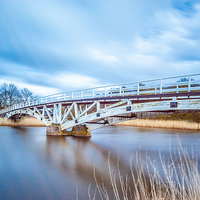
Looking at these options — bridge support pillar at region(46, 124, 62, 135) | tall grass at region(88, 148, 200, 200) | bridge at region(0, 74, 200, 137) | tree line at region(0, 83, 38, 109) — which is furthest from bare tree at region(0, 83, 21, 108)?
tall grass at region(88, 148, 200, 200)

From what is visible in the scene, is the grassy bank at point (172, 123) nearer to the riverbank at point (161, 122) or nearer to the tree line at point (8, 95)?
the riverbank at point (161, 122)

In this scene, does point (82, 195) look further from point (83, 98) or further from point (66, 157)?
point (83, 98)

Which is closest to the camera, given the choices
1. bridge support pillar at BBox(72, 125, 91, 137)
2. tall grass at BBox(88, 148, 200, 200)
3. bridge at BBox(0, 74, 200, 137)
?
tall grass at BBox(88, 148, 200, 200)

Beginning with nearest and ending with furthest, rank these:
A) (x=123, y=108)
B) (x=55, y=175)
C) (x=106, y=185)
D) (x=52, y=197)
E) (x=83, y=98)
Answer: (x=52, y=197) → (x=106, y=185) → (x=55, y=175) → (x=123, y=108) → (x=83, y=98)

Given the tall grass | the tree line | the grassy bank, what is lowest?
the tall grass

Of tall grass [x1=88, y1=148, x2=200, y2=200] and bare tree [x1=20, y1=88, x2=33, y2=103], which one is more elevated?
bare tree [x1=20, y1=88, x2=33, y2=103]

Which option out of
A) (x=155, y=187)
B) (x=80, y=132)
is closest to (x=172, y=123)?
(x=80, y=132)

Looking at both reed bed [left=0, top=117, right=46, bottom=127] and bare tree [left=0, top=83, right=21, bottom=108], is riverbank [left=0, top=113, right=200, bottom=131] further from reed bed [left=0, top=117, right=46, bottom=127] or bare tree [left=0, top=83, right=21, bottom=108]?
bare tree [left=0, top=83, right=21, bottom=108]

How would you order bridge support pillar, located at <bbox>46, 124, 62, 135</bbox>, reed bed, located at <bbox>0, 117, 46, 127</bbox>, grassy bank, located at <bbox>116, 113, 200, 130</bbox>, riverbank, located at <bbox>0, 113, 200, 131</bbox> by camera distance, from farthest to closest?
reed bed, located at <bbox>0, 117, 46, 127</bbox>, riverbank, located at <bbox>0, 113, 200, 131</bbox>, grassy bank, located at <bbox>116, 113, 200, 130</bbox>, bridge support pillar, located at <bbox>46, 124, 62, 135</bbox>

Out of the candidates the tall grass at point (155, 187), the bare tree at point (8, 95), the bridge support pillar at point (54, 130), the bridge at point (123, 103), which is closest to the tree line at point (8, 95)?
the bare tree at point (8, 95)

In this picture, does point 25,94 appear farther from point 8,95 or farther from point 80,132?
point 80,132

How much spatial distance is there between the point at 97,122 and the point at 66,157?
7.73m

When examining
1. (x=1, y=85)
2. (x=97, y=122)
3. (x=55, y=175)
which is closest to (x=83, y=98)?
(x=97, y=122)

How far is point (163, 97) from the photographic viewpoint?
13.0m
